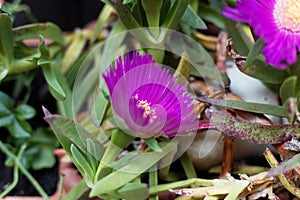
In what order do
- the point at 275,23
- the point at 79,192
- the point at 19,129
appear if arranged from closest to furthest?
the point at 275,23, the point at 79,192, the point at 19,129

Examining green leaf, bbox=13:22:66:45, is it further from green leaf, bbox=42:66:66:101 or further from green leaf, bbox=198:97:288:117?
green leaf, bbox=198:97:288:117

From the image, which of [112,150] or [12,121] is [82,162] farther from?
[12,121]

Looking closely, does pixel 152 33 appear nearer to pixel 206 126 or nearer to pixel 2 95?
pixel 206 126

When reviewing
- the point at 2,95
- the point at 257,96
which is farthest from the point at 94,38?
the point at 257,96

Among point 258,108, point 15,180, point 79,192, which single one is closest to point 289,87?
point 258,108

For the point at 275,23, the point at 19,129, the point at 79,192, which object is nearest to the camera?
the point at 275,23

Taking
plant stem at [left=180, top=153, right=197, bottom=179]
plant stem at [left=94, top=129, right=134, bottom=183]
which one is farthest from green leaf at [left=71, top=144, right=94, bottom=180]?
plant stem at [left=180, top=153, right=197, bottom=179]
